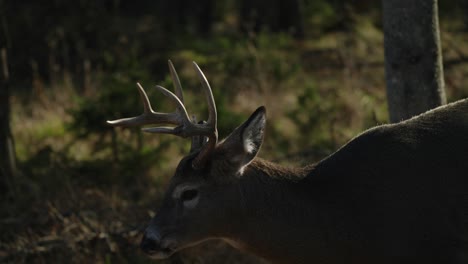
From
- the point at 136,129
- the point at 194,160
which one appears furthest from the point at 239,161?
the point at 136,129

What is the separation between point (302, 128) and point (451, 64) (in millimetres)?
3860

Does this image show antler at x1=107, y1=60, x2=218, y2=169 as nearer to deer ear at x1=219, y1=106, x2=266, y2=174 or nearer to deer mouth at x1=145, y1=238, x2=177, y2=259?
deer ear at x1=219, y1=106, x2=266, y2=174

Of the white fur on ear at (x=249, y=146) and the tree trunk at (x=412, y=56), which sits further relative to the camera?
the tree trunk at (x=412, y=56)

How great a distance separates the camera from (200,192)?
623 centimetres

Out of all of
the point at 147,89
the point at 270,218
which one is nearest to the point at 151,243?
the point at 270,218

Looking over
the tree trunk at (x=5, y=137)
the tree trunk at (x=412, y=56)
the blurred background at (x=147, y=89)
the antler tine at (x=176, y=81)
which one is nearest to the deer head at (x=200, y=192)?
the antler tine at (x=176, y=81)

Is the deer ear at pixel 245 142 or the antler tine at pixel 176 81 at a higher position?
the antler tine at pixel 176 81

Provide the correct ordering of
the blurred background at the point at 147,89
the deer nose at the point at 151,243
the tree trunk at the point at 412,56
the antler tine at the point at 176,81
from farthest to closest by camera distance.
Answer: the blurred background at the point at 147,89
the tree trunk at the point at 412,56
the antler tine at the point at 176,81
the deer nose at the point at 151,243

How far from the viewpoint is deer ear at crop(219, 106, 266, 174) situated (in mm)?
5957

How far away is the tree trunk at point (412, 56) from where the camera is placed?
24.2 ft

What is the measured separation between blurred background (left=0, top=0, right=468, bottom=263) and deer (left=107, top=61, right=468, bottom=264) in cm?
221

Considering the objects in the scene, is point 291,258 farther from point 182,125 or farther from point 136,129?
point 136,129

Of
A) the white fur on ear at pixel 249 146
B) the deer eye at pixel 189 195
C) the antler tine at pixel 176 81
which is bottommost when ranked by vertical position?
the deer eye at pixel 189 195

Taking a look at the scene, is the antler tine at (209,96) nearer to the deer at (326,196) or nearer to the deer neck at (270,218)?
the deer at (326,196)
